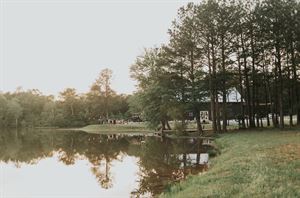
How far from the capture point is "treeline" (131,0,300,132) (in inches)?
1603

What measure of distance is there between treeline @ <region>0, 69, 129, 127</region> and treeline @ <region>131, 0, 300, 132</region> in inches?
1683

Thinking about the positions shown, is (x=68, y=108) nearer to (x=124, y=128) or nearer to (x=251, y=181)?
(x=124, y=128)

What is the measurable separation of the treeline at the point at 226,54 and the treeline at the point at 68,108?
42.7 m

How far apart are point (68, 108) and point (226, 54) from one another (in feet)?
229

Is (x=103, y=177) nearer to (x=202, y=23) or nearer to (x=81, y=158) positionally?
(x=81, y=158)

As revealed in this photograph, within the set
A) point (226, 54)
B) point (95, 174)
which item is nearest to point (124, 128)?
point (226, 54)

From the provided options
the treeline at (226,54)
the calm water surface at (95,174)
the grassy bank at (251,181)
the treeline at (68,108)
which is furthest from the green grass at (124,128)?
the grassy bank at (251,181)

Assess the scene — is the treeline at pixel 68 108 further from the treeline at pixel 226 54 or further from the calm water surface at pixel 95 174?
the calm water surface at pixel 95 174

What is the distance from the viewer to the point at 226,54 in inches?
1715

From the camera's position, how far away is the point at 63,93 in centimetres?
11338

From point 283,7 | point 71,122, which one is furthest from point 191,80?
point 71,122

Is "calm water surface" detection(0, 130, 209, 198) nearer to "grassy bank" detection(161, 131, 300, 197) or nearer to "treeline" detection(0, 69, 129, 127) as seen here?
"grassy bank" detection(161, 131, 300, 197)

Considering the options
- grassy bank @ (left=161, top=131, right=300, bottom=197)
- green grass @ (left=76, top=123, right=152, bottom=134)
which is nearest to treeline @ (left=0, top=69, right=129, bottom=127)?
green grass @ (left=76, top=123, right=152, bottom=134)

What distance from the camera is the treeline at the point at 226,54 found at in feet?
134
